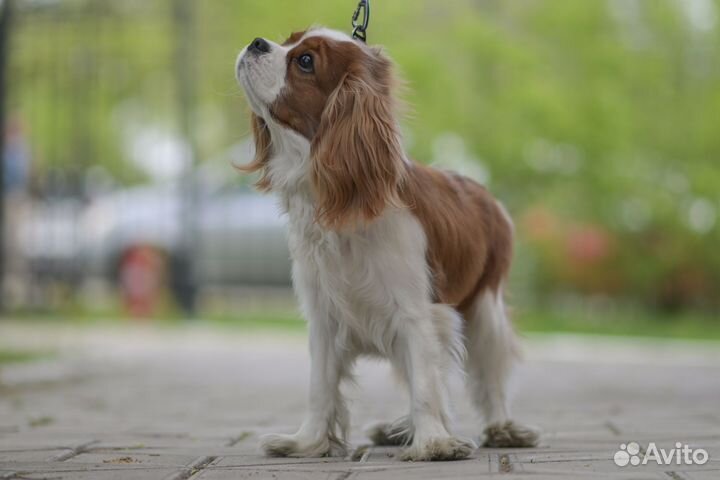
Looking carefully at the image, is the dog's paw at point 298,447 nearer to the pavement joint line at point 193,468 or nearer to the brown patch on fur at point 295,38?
the pavement joint line at point 193,468

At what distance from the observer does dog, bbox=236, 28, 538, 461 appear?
3.90m

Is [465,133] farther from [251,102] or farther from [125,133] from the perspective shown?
[251,102]

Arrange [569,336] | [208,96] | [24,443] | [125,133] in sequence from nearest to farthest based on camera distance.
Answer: [24,443]
[569,336]
[208,96]
[125,133]

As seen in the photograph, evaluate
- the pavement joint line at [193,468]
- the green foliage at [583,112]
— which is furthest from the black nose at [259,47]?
the green foliage at [583,112]

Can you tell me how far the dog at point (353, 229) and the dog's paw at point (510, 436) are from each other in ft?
1.17

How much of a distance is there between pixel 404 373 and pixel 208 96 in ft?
58.7

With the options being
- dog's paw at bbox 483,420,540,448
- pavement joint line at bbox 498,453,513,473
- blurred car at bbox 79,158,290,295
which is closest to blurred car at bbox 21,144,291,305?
blurred car at bbox 79,158,290,295

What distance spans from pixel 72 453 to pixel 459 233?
5.29 ft

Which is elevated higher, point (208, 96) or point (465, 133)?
point (208, 96)

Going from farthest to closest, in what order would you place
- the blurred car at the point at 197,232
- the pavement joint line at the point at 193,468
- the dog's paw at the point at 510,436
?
1. the blurred car at the point at 197,232
2. the dog's paw at the point at 510,436
3. the pavement joint line at the point at 193,468

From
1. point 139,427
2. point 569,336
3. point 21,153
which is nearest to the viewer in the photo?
point 139,427

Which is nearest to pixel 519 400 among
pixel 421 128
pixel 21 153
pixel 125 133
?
pixel 21 153

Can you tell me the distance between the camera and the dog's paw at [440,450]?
12.6 ft

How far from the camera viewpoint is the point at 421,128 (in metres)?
17.1
